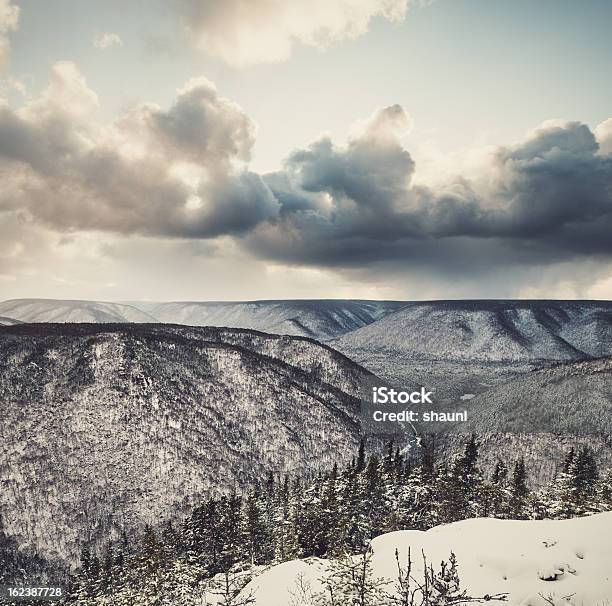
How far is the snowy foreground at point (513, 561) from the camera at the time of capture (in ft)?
71.3

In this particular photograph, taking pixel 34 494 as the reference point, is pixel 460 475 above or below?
above

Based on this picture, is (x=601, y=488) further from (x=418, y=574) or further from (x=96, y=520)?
(x=96, y=520)

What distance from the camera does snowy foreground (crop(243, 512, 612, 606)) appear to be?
2173 centimetres

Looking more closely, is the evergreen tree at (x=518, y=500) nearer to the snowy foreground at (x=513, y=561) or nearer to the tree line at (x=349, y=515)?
the tree line at (x=349, y=515)

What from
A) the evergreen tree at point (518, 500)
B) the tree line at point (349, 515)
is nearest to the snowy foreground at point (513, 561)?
the tree line at point (349, 515)

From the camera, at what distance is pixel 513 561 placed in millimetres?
25031

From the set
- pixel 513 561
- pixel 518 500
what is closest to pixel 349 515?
pixel 518 500

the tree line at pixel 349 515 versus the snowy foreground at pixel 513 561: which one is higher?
the snowy foreground at pixel 513 561

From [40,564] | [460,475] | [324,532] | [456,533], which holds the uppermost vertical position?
[456,533]

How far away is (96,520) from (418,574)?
166173 mm

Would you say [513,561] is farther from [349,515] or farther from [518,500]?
[518,500]

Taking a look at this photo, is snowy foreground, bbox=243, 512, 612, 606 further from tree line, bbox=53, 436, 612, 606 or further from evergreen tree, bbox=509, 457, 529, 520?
evergreen tree, bbox=509, 457, 529, 520

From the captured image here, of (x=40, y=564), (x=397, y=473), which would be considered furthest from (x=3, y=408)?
(x=397, y=473)

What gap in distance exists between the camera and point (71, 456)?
7234 inches
